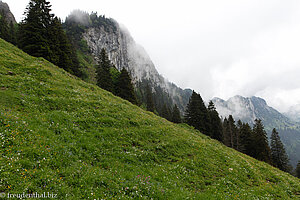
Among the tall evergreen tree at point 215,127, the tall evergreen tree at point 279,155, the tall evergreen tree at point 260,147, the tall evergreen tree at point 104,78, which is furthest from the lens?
the tall evergreen tree at point 215,127

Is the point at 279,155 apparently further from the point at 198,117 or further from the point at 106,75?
the point at 106,75

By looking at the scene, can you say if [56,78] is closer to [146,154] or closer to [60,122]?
[60,122]

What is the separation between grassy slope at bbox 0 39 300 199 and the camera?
6281 millimetres

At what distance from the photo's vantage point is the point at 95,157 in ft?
30.3

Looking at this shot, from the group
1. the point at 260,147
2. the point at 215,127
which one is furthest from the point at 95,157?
the point at 260,147

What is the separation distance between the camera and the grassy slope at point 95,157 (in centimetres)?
628

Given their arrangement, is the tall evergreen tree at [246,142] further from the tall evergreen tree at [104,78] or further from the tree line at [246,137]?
the tall evergreen tree at [104,78]

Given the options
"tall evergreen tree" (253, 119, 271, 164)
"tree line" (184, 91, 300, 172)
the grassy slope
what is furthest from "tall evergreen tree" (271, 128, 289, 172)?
the grassy slope

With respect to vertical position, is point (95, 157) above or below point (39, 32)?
below

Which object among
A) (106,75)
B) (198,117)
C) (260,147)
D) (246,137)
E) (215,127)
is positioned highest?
(106,75)

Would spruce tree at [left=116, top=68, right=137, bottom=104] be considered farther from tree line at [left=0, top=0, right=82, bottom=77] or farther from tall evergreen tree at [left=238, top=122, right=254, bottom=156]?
tall evergreen tree at [left=238, top=122, right=254, bottom=156]

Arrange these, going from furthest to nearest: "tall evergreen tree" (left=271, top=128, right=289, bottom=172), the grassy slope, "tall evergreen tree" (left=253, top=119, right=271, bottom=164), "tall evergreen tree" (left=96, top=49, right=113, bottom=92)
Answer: "tall evergreen tree" (left=271, top=128, right=289, bottom=172)
"tall evergreen tree" (left=96, top=49, right=113, bottom=92)
"tall evergreen tree" (left=253, top=119, right=271, bottom=164)
the grassy slope

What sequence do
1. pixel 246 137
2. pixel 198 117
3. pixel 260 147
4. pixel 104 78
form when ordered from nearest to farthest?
pixel 260 147, pixel 104 78, pixel 198 117, pixel 246 137

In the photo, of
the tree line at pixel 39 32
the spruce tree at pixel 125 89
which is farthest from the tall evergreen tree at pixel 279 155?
the tree line at pixel 39 32
